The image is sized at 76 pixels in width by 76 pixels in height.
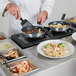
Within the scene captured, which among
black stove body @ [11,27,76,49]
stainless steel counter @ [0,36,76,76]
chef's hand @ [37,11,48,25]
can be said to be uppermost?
chef's hand @ [37,11,48,25]

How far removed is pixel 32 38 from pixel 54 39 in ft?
0.67

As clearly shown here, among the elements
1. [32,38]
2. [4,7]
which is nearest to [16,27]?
[4,7]

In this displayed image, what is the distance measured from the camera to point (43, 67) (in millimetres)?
964

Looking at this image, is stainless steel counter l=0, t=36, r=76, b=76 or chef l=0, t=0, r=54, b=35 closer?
stainless steel counter l=0, t=36, r=76, b=76

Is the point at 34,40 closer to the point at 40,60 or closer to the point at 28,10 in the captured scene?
the point at 40,60

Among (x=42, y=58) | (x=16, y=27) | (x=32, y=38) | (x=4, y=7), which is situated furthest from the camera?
(x=16, y=27)

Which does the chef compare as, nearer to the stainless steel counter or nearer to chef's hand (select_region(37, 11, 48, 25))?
chef's hand (select_region(37, 11, 48, 25))

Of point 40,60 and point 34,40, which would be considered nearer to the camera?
point 40,60

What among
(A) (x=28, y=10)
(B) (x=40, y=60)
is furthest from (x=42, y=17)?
(B) (x=40, y=60)

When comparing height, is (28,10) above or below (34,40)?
above

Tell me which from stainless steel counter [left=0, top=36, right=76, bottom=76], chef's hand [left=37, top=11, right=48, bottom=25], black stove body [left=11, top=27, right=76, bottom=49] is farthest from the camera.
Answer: chef's hand [left=37, top=11, right=48, bottom=25]

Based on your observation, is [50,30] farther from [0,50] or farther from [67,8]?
[67,8]

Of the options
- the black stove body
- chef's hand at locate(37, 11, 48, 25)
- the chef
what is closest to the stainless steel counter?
the black stove body

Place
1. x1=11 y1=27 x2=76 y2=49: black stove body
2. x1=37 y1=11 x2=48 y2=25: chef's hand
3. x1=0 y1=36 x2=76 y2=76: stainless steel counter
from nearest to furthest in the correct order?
x1=0 y1=36 x2=76 y2=76: stainless steel counter → x1=11 y1=27 x2=76 y2=49: black stove body → x1=37 y1=11 x2=48 y2=25: chef's hand
